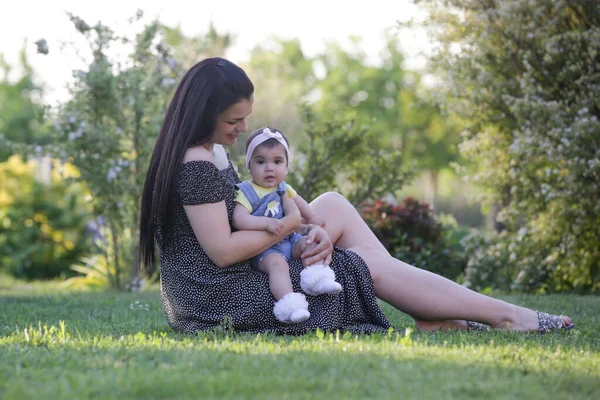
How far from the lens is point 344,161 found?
327 inches

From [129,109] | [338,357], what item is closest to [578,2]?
[129,109]

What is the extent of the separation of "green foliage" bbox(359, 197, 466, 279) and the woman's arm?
16.1 feet

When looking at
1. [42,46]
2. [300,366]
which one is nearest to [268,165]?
[300,366]

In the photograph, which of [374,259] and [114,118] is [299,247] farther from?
[114,118]

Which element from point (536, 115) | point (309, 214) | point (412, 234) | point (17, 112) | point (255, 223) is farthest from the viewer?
point (17, 112)

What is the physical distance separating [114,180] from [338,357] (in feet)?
18.3

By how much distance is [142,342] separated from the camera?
3.24 metres

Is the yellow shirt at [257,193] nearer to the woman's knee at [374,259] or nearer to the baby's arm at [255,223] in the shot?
the baby's arm at [255,223]

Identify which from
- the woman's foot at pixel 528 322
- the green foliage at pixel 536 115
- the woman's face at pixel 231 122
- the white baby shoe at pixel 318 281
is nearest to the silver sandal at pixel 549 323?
the woman's foot at pixel 528 322

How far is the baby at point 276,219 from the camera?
3506 mm

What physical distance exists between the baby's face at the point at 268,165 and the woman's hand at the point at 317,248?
32 cm

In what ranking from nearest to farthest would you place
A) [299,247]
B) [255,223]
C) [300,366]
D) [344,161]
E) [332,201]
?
[300,366] < [255,223] < [299,247] < [332,201] < [344,161]

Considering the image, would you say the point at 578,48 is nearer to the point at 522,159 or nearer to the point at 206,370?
the point at 522,159

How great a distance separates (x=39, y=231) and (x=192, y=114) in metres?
9.34
